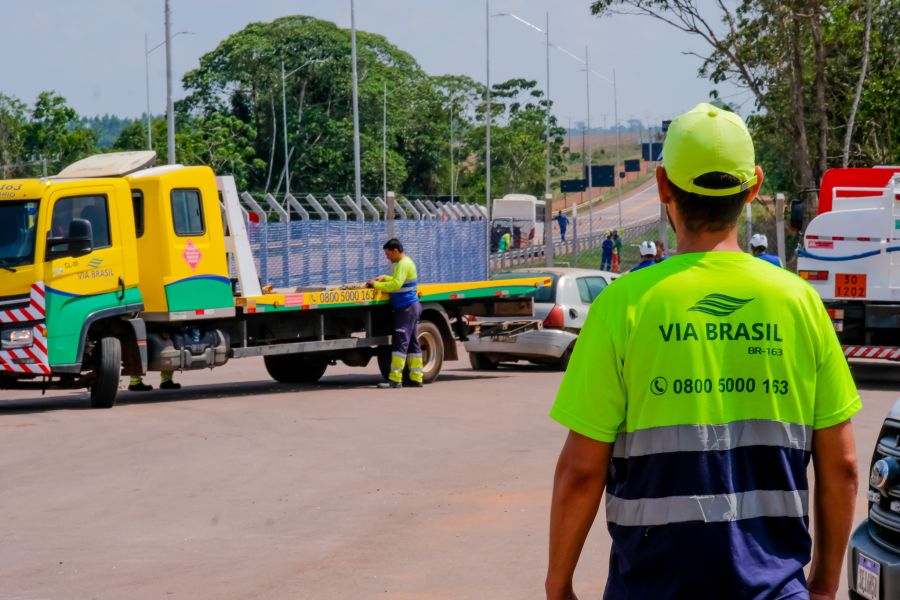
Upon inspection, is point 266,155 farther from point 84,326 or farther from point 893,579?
point 893,579

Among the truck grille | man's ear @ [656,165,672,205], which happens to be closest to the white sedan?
the truck grille

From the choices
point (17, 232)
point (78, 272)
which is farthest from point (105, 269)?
point (17, 232)

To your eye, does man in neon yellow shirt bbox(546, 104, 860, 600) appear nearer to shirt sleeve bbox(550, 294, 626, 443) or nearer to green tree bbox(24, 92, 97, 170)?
shirt sleeve bbox(550, 294, 626, 443)

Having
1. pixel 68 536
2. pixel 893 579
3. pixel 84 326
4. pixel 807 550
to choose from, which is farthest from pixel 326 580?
pixel 84 326

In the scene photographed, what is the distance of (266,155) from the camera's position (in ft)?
269

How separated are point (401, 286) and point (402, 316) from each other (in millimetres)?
393

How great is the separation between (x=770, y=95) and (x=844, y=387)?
1381 inches

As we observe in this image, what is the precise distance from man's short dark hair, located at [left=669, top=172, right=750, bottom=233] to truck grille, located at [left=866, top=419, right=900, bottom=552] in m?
2.51

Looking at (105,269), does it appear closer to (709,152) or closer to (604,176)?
(709,152)

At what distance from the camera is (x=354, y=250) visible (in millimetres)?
35531

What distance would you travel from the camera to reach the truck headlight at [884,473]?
5.53 m

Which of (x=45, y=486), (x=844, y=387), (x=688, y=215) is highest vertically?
(x=688, y=215)

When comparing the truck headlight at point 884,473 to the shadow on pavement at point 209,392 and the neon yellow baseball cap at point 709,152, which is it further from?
the shadow on pavement at point 209,392

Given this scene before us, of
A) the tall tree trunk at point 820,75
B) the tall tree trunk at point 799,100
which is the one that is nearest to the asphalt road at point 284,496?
the tall tree trunk at point 820,75
